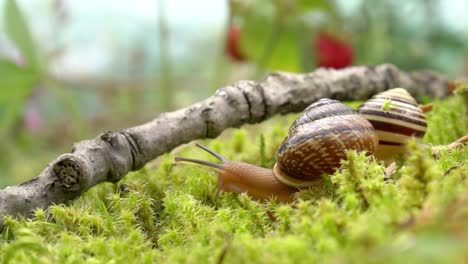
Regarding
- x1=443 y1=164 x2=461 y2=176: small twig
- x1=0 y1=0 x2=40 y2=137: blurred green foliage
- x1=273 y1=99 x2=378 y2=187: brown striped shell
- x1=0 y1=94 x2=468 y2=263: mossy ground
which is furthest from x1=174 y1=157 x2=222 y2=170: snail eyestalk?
x1=0 y1=0 x2=40 y2=137: blurred green foliage

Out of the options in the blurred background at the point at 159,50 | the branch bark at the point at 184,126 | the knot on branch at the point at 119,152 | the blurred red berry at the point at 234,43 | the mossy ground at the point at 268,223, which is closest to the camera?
the mossy ground at the point at 268,223

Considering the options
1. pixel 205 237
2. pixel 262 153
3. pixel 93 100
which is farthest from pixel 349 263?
pixel 93 100

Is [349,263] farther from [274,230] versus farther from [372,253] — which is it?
[274,230]

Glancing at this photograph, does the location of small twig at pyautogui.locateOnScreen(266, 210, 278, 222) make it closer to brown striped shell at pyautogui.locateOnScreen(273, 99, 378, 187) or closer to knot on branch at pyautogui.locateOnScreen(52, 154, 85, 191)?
brown striped shell at pyautogui.locateOnScreen(273, 99, 378, 187)

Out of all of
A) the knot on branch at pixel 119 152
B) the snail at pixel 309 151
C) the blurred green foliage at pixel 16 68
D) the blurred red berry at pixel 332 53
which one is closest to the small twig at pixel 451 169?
the snail at pixel 309 151

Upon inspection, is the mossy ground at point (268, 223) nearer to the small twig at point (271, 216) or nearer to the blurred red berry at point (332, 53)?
the small twig at point (271, 216)
